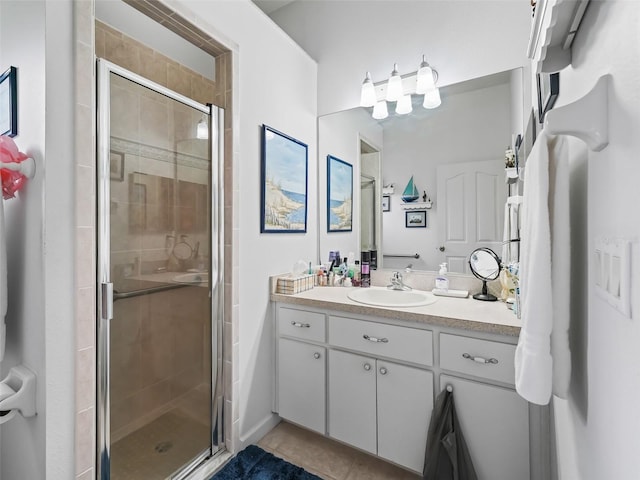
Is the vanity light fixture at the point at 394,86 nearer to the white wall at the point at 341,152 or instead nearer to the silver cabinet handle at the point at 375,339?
the white wall at the point at 341,152

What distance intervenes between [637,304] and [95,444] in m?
1.62

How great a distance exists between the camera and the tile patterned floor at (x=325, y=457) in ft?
5.42

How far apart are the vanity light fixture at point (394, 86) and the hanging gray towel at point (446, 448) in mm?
1749

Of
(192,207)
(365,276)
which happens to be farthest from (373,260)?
(192,207)

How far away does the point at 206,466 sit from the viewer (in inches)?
64.4

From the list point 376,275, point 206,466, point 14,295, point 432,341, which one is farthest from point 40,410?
point 376,275

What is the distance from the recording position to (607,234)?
0.51 metres

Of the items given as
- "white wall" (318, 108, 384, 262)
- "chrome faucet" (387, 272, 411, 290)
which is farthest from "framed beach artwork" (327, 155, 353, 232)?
"chrome faucet" (387, 272, 411, 290)

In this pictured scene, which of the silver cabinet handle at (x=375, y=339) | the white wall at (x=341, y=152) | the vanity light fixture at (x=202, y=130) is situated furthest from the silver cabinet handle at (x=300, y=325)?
the vanity light fixture at (x=202, y=130)

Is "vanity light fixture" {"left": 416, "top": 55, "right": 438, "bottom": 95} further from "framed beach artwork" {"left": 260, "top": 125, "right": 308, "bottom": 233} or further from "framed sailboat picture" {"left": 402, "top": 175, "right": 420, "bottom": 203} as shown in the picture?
"framed beach artwork" {"left": 260, "top": 125, "right": 308, "bottom": 233}

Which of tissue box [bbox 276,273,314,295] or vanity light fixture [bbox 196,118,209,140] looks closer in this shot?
vanity light fixture [bbox 196,118,209,140]

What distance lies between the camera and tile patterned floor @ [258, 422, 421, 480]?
1652mm

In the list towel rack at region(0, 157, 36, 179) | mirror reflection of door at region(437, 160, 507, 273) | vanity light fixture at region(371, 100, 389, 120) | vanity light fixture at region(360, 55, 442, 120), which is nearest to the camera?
towel rack at region(0, 157, 36, 179)

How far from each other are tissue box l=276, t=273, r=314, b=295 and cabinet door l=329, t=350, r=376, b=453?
1.46 feet
